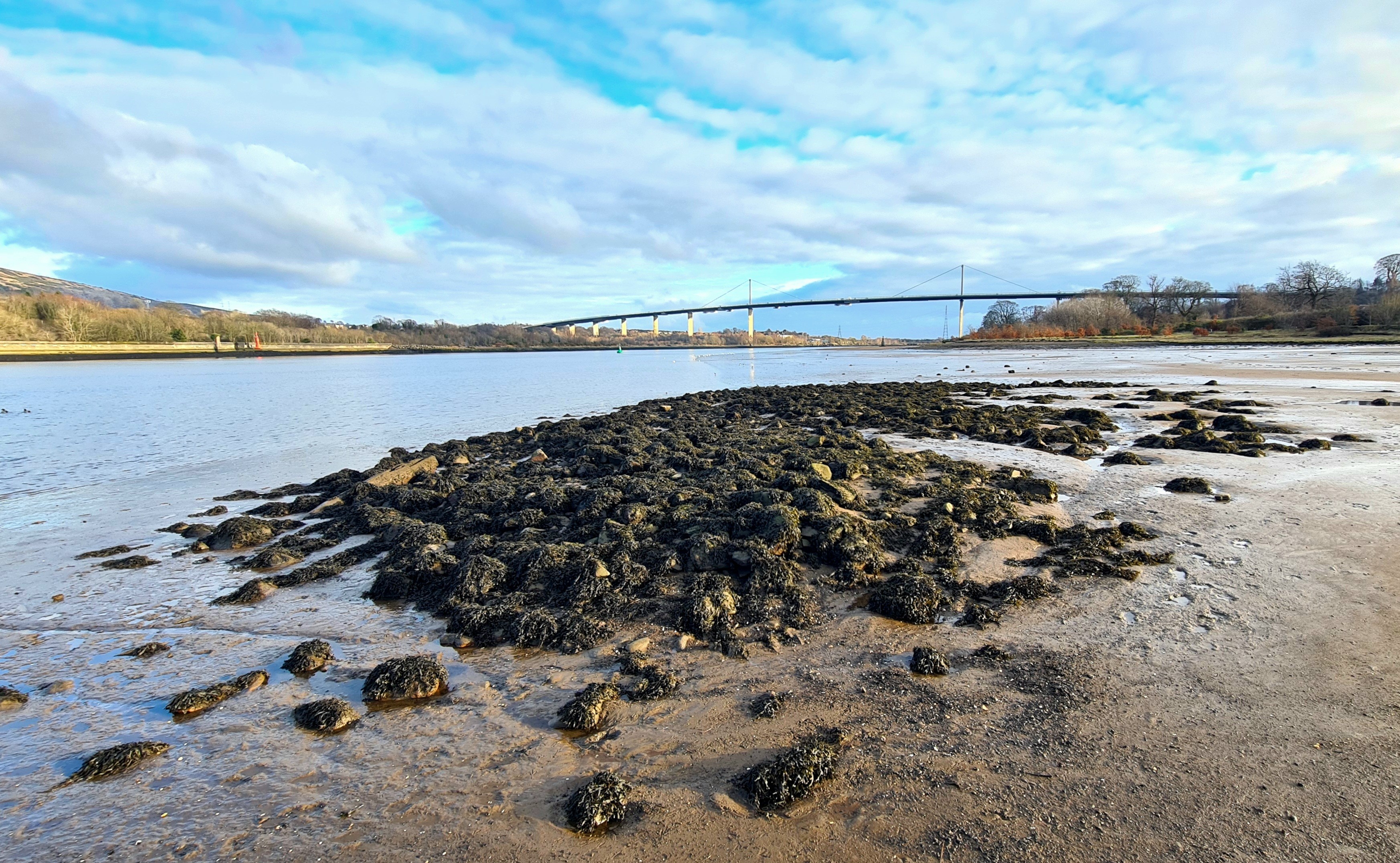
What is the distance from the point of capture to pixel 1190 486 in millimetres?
8055

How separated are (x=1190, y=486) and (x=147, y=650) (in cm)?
1067

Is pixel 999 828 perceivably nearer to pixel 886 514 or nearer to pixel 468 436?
pixel 886 514

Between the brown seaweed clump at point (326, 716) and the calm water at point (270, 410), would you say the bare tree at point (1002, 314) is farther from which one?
the brown seaweed clump at point (326, 716)

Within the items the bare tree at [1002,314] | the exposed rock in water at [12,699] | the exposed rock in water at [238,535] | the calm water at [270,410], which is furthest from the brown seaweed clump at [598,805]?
the bare tree at [1002,314]

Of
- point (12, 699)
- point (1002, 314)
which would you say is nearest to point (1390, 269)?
point (1002, 314)

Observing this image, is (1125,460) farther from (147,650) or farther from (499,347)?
(499,347)

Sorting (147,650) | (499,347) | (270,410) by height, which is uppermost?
(499,347)

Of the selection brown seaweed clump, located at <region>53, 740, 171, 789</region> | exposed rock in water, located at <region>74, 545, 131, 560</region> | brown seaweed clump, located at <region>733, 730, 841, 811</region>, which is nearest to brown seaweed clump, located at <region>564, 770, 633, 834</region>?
brown seaweed clump, located at <region>733, 730, 841, 811</region>

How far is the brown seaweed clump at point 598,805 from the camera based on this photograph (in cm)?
297

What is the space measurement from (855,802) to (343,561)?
6.04 metres

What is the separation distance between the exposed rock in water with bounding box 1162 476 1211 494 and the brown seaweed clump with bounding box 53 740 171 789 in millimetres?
9918

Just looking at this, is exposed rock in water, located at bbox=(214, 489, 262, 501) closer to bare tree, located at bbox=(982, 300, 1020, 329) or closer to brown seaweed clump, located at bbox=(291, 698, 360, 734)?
brown seaweed clump, located at bbox=(291, 698, 360, 734)

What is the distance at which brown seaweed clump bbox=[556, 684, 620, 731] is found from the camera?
3.78 m

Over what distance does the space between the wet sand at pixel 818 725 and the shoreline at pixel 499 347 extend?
60898 mm
